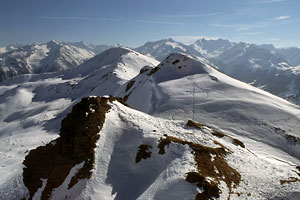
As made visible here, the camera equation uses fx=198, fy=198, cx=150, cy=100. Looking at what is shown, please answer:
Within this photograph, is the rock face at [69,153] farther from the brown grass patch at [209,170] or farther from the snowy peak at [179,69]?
the snowy peak at [179,69]

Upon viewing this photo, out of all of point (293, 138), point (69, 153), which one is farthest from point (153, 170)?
point (293, 138)

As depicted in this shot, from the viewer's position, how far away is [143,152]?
21078 millimetres

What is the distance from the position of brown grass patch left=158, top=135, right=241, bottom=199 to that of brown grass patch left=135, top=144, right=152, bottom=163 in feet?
4.04

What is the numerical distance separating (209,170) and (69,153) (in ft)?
46.6

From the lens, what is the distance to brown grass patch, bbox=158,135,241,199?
50.7 feet

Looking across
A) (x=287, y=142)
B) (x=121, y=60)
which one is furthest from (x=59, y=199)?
(x=121, y=60)

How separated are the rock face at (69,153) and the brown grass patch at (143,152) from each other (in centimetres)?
453

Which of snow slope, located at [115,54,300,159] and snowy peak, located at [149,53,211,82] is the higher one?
snowy peak, located at [149,53,211,82]

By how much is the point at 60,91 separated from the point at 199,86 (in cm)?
12385

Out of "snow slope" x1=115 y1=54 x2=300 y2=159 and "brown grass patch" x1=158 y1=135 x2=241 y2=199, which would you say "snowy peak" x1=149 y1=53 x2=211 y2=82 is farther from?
"brown grass patch" x1=158 y1=135 x2=241 y2=199

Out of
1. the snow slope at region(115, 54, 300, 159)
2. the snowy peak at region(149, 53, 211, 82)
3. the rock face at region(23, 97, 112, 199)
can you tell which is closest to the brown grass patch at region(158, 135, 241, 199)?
the rock face at region(23, 97, 112, 199)

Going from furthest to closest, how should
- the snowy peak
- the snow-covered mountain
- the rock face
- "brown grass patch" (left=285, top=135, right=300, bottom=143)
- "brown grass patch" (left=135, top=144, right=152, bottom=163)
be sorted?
the snowy peak < "brown grass patch" (left=285, top=135, right=300, bottom=143) < "brown grass patch" (left=135, top=144, right=152, bottom=163) < the rock face < the snow-covered mountain

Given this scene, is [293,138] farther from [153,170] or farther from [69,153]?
[69,153]

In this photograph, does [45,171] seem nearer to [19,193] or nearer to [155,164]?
[19,193]
